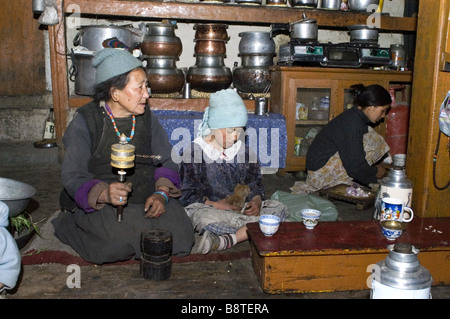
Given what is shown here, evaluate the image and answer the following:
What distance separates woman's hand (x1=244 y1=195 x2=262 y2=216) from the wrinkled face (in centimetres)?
46

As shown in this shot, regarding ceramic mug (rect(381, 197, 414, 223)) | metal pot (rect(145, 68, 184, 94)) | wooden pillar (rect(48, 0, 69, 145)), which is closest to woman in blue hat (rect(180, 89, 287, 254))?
ceramic mug (rect(381, 197, 414, 223))

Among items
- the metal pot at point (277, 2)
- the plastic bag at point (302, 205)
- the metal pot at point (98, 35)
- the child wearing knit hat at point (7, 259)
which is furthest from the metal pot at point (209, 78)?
the child wearing knit hat at point (7, 259)

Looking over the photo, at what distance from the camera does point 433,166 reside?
3.08m

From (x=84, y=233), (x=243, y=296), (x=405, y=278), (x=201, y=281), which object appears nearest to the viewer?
(x=405, y=278)

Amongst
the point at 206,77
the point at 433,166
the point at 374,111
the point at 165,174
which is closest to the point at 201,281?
the point at 165,174

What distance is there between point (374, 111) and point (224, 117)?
2061mm

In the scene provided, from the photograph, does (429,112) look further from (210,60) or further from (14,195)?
(210,60)

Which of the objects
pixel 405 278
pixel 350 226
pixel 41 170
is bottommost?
pixel 41 170

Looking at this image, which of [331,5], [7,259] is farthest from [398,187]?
[331,5]

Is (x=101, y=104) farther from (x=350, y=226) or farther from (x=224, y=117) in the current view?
(x=350, y=226)

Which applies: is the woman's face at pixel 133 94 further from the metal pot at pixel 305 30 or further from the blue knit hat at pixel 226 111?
the metal pot at pixel 305 30

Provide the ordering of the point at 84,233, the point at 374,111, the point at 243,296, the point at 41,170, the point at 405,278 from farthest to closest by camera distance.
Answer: the point at 41,170 < the point at 374,111 < the point at 84,233 < the point at 243,296 < the point at 405,278

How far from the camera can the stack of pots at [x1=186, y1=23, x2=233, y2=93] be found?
5.66 m

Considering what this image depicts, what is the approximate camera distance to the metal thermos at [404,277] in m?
1.76
